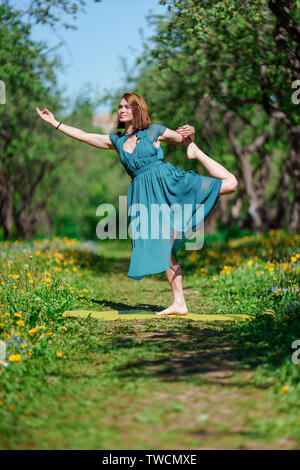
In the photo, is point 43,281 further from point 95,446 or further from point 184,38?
point 184,38

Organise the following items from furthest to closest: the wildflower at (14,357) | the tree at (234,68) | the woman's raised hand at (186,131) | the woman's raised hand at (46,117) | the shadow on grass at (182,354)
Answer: the tree at (234,68) → the woman's raised hand at (46,117) → the woman's raised hand at (186,131) → the wildflower at (14,357) → the shadow on grass at (182,354)

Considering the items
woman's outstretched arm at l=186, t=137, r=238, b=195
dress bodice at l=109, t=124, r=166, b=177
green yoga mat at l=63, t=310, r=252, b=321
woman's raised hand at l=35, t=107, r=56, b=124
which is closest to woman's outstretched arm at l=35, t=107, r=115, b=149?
woman's raised hand at l=35, t=107, r=56, b=124

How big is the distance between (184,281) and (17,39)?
24.5ft

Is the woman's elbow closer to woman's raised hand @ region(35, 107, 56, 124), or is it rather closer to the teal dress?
the teal dress

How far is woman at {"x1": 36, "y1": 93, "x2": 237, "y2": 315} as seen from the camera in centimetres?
605

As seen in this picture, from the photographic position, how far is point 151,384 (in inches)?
146

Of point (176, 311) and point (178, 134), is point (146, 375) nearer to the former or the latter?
point (176, 311)

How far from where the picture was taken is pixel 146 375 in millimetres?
3906

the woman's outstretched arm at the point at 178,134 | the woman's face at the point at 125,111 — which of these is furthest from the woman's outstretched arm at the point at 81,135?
the woman's outstretched arm at the point at 178,134

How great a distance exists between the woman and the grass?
2.45ft

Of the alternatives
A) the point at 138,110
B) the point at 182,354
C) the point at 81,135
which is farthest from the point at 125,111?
the point at 182,354

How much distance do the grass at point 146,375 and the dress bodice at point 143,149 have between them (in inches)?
72.7

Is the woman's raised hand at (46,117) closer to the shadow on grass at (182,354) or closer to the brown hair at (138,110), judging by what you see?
the brown hair at (138,110)

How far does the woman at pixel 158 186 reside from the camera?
6047mm
